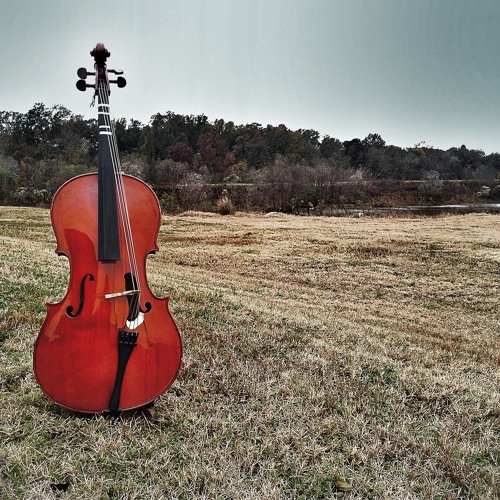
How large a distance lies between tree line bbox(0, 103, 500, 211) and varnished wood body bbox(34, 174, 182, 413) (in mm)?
22878

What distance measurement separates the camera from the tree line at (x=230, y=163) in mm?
28781

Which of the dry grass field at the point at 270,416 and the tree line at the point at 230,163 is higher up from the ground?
the tree line at the point at 230,163

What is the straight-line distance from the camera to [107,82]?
2268 millimetres

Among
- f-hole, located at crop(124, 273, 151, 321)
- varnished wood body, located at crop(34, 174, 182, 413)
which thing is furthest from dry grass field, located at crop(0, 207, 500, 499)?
f-hole, located at crop(124, 273, 151, 321)

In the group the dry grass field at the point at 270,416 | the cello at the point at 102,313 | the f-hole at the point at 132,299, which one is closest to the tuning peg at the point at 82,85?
the cello at the point at 102,313

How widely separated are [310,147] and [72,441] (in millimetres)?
50377

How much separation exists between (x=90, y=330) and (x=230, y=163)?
41.4 metres

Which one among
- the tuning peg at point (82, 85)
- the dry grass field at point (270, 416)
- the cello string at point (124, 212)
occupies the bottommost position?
the dry grass field at point (270, 416)

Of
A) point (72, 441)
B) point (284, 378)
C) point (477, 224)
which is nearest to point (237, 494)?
point (72, 441)

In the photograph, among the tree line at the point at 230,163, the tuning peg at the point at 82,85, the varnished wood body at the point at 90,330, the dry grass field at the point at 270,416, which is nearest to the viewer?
the dry grass field at the point at 270,416

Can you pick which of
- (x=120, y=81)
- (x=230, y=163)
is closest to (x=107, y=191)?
(x=120, y=81)

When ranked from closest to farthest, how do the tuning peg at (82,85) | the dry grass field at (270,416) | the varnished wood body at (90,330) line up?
1. the dry grass field at (270,416)
2. the varnished wood body at (90,330)
3. the tuning peg at (82,85)

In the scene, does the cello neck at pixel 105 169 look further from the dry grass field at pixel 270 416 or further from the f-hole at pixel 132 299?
the dry grass field at pixel 270 416

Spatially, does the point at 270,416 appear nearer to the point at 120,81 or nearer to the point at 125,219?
the point at 125,219
